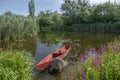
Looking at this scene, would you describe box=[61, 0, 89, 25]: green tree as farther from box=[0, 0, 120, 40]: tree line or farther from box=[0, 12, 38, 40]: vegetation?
box=[0, 12, 38, 40]: vegetation

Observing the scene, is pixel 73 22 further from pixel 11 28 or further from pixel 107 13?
pixel 11 28

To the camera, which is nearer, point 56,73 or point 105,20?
point 56,73

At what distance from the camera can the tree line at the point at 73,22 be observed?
2451cm

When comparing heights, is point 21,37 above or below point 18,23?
below

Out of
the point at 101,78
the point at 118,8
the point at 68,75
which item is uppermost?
the point at 118,8

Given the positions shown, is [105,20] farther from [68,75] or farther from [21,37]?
[68,75]

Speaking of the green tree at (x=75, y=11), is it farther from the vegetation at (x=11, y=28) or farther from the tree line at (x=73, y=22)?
the vegetation at (x=11, y=28)

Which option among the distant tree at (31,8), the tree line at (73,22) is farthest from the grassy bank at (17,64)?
the distant tree at (31,8)

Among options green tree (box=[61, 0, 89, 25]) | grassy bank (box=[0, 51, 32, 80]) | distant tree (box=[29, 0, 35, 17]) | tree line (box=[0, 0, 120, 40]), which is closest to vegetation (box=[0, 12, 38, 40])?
tree line (box=[0, 0, 120, 40])

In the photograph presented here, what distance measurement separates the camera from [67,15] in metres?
62.3

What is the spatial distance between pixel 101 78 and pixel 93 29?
44232 mm

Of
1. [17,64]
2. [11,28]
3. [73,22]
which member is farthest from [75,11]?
[17,64]

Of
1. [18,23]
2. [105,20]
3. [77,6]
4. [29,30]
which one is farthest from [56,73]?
[77,6]

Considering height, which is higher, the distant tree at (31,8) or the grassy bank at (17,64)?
the distant tree at (31,8)
